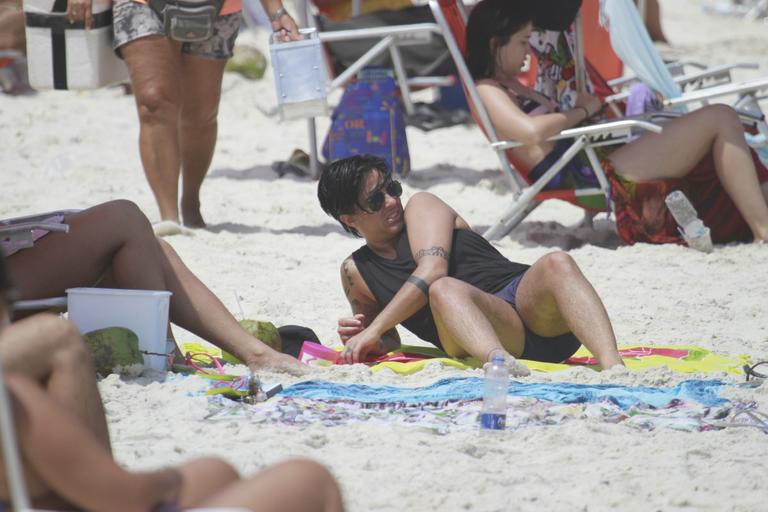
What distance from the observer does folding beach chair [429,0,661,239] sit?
17.5ft

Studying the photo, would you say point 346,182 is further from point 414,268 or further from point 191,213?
point 191,213

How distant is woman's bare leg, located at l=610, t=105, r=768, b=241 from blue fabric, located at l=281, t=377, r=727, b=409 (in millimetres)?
2034

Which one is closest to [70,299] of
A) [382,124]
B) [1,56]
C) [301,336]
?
[301,336]

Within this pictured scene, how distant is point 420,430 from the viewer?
2973 millimetres

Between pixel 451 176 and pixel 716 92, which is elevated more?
pixel 716 92

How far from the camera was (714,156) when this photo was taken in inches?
207

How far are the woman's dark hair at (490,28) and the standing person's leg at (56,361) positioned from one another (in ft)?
12.4

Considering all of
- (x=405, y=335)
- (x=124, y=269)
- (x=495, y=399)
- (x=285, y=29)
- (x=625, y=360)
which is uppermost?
(x=285, y=29)

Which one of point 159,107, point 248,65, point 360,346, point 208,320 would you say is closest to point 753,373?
point 360,346

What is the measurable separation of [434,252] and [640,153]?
1.94 metres

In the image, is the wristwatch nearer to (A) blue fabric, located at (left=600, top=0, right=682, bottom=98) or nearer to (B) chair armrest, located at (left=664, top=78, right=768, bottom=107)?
(A) blue fabric, located at (left=600, top=0, right=682, bottom=98)

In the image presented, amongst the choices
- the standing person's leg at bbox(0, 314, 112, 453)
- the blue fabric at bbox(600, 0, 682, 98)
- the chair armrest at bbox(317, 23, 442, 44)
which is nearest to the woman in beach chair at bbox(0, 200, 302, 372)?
the standing person's leg at bbox(0, 314, 112, 453)

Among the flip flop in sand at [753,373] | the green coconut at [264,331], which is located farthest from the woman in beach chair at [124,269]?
the flip flop in sand at [753,373]

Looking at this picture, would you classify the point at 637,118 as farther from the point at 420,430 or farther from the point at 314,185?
the point at 420,430
